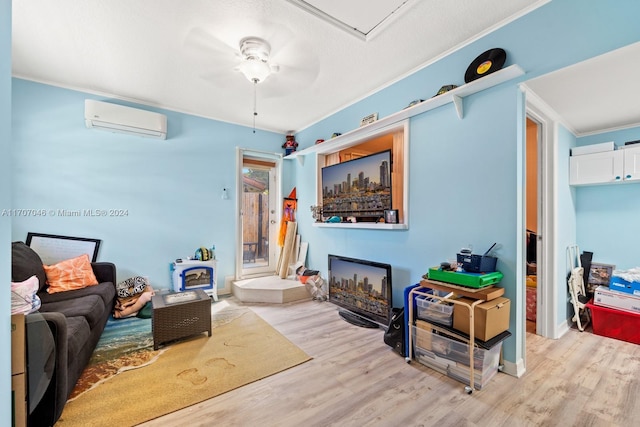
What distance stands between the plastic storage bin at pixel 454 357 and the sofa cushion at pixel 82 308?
102 inches

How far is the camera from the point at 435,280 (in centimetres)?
214

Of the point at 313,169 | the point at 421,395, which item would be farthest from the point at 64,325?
the point at 313,169

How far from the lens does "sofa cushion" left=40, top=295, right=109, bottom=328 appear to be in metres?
2.03

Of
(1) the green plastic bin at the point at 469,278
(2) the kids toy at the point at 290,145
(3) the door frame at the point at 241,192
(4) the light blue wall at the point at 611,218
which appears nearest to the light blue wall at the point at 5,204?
(1) the green plastic bin at the point at 469,278

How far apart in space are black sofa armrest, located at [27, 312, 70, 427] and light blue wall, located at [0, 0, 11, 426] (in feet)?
1.12

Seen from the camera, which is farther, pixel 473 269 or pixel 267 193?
pixel 267 193

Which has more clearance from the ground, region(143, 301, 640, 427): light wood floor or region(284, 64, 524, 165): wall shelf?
region(284, 64, 524, 165): wall shelf

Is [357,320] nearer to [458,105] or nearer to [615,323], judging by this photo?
[458,105]

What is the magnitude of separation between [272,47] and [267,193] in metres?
2.62

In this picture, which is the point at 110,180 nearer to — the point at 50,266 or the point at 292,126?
the point at 50,266

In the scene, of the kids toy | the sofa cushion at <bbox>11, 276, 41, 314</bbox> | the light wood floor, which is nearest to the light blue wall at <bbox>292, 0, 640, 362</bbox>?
the light wood floor

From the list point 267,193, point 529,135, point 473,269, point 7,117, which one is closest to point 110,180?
point 267,193

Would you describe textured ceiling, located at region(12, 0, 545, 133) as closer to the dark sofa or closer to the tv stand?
the dark sofa

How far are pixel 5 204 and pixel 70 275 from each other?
2.17m
